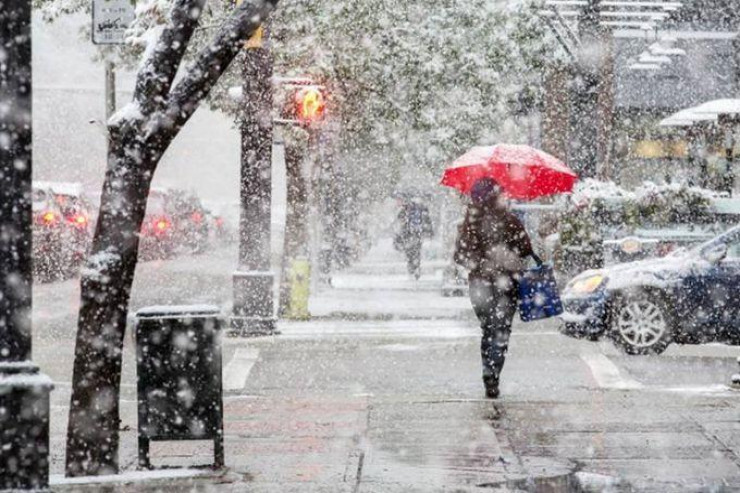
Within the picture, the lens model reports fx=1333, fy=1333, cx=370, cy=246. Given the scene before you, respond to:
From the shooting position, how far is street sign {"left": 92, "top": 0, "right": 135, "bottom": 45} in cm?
1480

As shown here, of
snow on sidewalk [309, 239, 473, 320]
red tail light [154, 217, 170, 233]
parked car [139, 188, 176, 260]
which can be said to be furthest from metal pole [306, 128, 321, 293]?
red tail light [154, 217, 170, 233]

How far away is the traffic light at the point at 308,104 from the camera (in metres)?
17.0

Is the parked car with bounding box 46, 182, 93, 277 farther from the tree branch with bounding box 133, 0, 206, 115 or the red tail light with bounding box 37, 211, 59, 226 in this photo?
the tree branch with bounding box 133, 0, 206, 115

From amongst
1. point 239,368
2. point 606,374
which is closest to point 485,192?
point 606,374

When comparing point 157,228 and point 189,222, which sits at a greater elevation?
point 189,222

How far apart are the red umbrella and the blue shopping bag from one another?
53.2 inches

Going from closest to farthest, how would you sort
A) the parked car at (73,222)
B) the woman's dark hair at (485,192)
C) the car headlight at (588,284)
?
the woman's dark hair at (485,192) → the car headlight at (588,284) → the parked car at (73,222)

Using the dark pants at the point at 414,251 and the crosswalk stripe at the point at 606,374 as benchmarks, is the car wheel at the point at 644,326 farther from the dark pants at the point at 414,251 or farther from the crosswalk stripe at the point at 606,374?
the dark pants at the point at 414,251

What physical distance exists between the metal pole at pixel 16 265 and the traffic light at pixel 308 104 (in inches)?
445

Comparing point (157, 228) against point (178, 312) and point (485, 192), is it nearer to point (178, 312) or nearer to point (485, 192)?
point (485, 192)

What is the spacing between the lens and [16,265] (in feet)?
18.3

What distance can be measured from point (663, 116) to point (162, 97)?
25.4 m

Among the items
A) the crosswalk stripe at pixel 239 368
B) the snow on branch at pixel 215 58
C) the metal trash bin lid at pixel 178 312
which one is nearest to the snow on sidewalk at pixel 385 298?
the crosswalk stripe at pixel 239 368

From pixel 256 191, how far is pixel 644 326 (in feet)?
16.7
